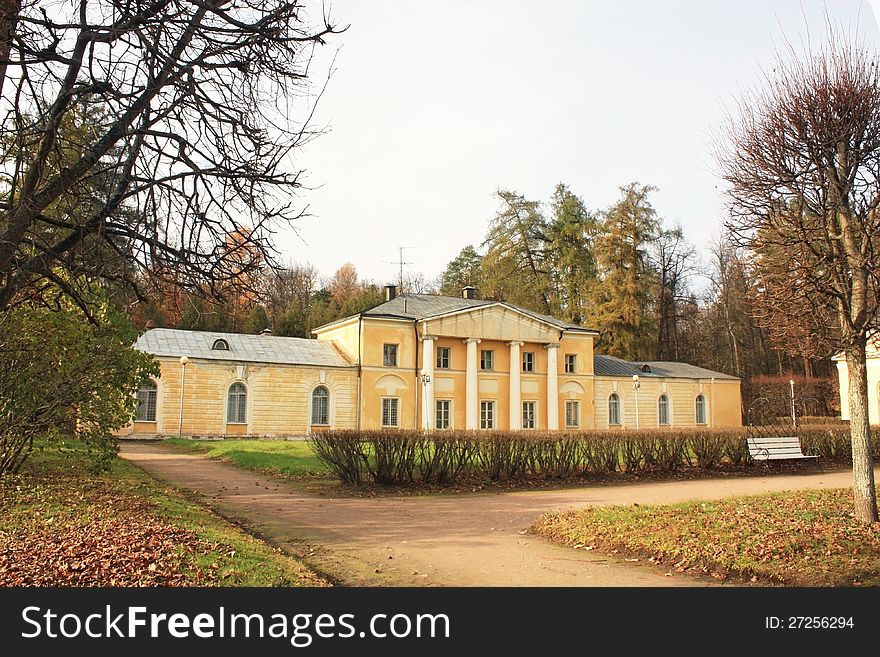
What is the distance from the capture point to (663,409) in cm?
4412

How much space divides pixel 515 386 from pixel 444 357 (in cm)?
444

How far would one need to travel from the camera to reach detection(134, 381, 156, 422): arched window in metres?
31.2

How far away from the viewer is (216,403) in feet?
107

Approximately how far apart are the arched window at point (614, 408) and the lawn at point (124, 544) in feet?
114

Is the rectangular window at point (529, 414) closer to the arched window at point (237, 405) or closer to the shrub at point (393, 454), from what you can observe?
the arched window at point (237, 405)

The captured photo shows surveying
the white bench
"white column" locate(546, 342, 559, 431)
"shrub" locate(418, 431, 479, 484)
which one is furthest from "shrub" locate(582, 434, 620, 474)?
"white column" locate(546, 342, 559, 431)

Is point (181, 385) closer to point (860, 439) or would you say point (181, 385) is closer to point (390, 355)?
point (390, 355)

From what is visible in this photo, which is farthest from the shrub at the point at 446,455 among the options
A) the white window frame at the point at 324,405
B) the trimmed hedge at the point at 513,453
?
the white window frame at the point at 324,405

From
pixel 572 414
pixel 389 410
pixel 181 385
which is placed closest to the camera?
pixel 181 385

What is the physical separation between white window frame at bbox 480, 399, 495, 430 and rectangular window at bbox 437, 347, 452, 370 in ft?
9.50

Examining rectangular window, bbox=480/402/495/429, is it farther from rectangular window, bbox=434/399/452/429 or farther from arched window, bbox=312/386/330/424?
arched window, bbox=312/386/330/424

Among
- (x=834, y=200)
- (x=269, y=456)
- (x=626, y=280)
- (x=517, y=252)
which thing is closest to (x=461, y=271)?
(x=517, y=252)

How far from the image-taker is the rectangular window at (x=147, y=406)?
31203mm
